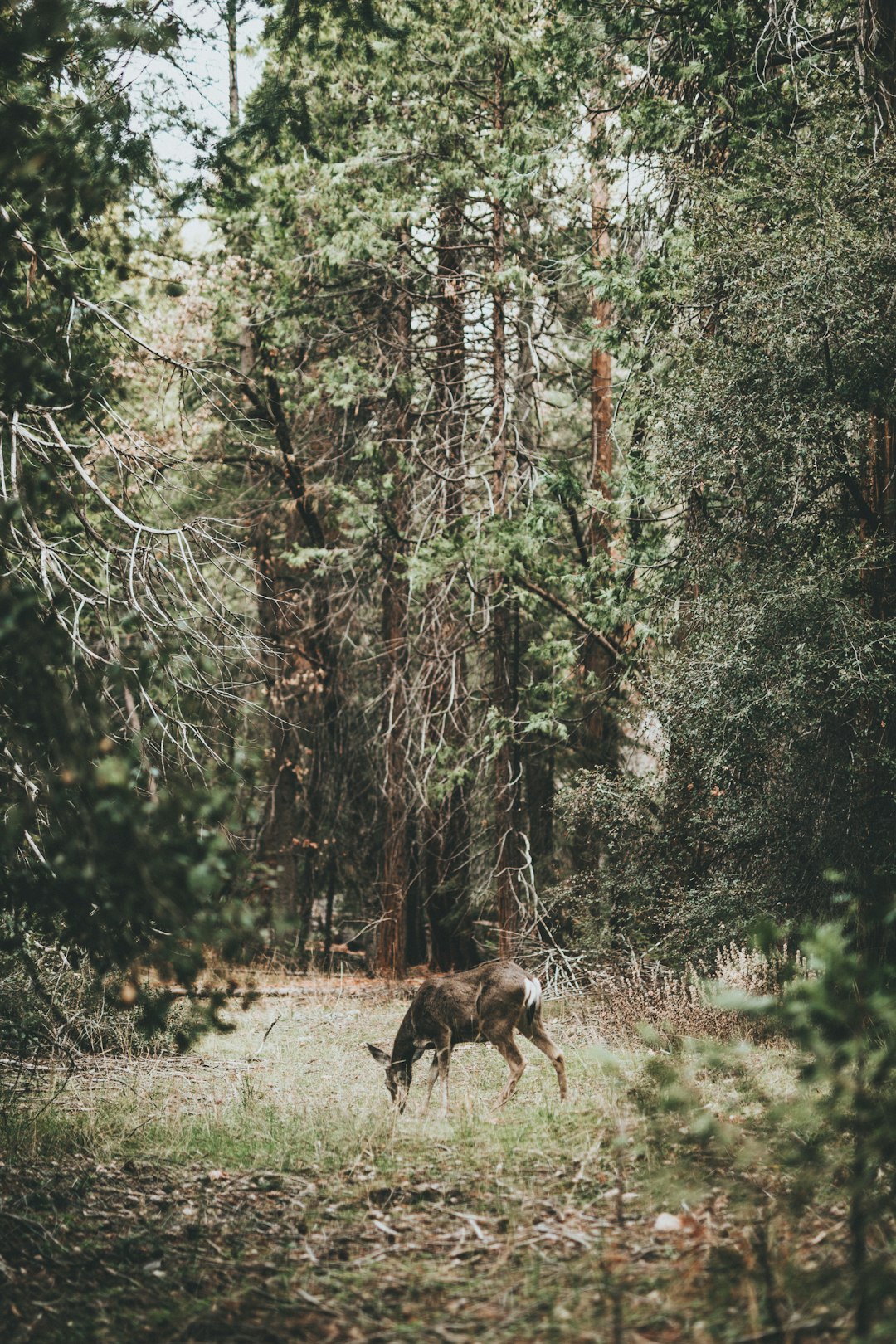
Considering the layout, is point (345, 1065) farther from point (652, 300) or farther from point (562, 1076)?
point (652, 300)

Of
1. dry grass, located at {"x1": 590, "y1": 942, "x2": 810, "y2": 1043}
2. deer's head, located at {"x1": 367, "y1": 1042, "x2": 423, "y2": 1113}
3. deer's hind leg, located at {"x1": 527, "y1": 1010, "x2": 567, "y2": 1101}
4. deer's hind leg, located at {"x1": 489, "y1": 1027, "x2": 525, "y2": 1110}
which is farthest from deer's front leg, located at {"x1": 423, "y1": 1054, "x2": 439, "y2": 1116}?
dry grass, located at {"x1": 590, "y1": 942, "x2": 810, "y2": 1043}

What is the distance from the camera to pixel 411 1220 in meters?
5.34

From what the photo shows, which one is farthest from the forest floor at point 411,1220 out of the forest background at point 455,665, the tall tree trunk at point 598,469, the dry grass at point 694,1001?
Result: the tall tree trunk at point 598,469

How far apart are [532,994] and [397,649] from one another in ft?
33.7

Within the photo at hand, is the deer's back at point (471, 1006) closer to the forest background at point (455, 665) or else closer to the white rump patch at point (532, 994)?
the white rump patch at point (532, 994)

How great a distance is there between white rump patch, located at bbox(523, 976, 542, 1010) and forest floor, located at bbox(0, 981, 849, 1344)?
2.07 feet

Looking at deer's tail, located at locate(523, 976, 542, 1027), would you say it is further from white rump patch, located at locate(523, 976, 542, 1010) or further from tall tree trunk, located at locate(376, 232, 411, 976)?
tall tree trunk, located at locate(376, 232, 411, 976)

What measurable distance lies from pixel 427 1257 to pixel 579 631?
13167 millimetres

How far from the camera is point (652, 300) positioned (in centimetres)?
1242

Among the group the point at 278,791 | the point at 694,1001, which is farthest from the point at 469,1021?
the point at 278,791

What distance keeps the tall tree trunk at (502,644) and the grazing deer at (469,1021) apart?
746 centimetres

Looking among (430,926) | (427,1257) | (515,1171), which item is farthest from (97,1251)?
(430,926)

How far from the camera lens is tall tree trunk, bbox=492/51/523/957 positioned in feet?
51.2

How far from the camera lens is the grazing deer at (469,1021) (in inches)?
306
